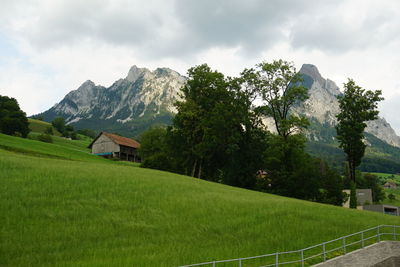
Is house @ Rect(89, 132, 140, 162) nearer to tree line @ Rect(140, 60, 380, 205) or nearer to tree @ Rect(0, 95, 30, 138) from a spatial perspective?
tree @ Rect(0, 95, 30, 138)

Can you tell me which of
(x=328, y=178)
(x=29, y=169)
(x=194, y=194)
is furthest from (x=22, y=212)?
(x=328, y=178)

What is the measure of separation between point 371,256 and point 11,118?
355 feet

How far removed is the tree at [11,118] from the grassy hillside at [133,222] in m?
80.7

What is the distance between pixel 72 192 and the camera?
30.6m

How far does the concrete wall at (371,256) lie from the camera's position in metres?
24.2

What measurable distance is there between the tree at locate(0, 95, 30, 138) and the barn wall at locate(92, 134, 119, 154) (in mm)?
20762

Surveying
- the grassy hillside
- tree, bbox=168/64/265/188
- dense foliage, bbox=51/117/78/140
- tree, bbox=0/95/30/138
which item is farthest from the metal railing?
dense foliage, bbox=51/117/78/140

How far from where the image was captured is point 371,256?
88.3 ft

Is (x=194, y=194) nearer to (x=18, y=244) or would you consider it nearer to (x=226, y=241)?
(x=226, y=241)

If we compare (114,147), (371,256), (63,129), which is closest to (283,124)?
(371,256)

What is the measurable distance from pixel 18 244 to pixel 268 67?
50402 millimetres

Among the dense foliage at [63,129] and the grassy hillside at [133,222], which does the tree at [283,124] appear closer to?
the grassy hillside at [133,222]

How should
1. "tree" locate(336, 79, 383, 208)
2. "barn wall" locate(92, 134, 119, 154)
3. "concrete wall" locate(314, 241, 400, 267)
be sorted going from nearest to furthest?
1. "concrete wall" locate(314, 241, 400, 267)
2. "tree" locate(336, 79, 383, 208)
3. "barn wall" locate(92, 134, 119, 154)

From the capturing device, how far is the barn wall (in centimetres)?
12000
